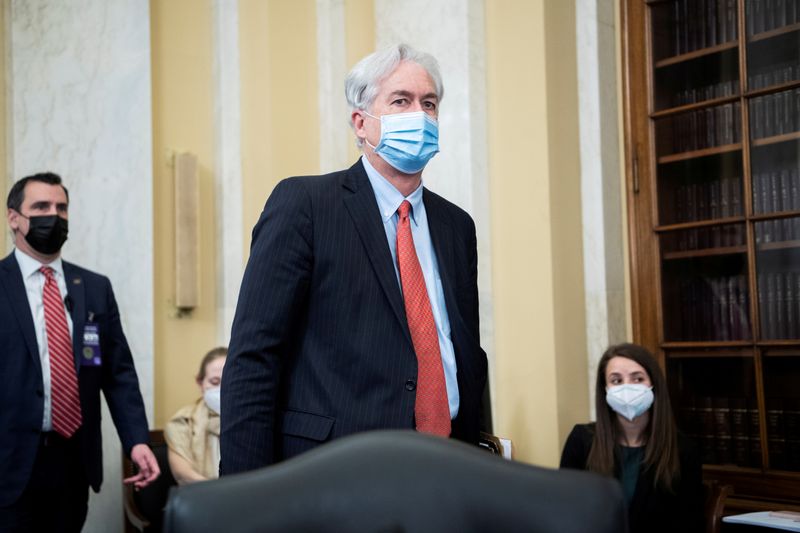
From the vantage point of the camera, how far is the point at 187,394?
525cm

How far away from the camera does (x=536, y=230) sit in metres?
4.84

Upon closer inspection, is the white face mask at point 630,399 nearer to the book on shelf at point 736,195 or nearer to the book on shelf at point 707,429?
the book on shelf at point 707,429

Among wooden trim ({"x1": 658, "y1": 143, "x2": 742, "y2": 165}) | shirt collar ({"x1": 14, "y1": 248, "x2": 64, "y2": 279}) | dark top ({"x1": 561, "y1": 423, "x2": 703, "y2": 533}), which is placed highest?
wooden trim ({"x1": 658, "y1": 143, "x2": 742, "y2": 165})

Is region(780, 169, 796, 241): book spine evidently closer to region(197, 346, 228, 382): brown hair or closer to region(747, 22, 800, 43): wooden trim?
region(747, 22, 800, 43): wooden trim

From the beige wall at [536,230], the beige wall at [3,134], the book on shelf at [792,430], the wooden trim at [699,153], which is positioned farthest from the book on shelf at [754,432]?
the beige wall at [3,134]

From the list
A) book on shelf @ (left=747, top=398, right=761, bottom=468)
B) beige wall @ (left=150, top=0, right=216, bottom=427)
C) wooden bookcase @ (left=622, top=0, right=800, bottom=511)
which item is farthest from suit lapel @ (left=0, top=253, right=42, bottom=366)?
book on shelf @ (left=747, top=398, right=761, bottom=468)

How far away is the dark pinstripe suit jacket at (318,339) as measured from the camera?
6.31ft

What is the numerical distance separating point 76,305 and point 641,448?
8.10 feet

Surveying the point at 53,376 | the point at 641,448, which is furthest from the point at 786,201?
the point at 53,376

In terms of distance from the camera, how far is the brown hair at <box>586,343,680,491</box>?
Answer: 4008mm

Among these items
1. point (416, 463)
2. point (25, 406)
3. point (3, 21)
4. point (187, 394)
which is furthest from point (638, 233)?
point (416, 463)

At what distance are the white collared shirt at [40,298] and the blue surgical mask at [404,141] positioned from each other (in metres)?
2.14

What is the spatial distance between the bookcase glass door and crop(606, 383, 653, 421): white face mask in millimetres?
605

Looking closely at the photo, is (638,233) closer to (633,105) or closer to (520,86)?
(633,105)
